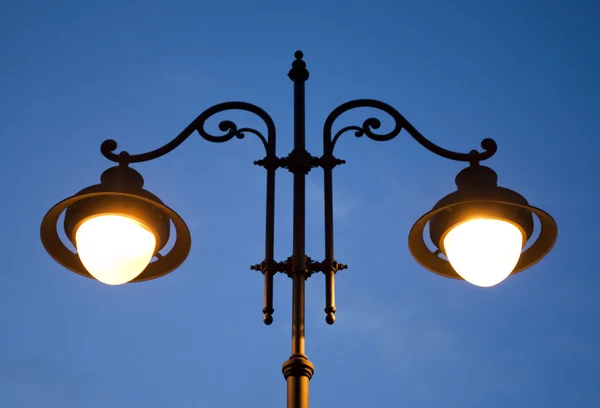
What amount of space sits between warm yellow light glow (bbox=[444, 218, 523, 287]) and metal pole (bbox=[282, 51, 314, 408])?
3.10 feet

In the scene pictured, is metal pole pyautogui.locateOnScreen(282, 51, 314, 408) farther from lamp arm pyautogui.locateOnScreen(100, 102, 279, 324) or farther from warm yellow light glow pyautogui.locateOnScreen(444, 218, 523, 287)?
warm yellow light glow pyautogui.locateOnScreen(444, 218, 523, 287)

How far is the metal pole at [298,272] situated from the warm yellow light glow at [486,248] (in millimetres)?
944

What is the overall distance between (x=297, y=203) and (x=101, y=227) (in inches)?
45.6

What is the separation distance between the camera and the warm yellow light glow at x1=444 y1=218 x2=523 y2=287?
16.5 feet

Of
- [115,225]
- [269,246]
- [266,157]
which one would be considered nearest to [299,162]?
[266,157]

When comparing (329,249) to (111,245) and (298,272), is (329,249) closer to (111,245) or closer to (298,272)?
(298,272)

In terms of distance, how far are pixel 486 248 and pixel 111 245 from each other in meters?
2.20

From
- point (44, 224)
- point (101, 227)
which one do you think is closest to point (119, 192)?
point (101, 227)

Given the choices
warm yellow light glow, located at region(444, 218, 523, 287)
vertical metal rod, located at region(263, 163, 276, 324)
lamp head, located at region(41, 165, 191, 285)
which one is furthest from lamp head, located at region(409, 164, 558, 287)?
lamp head, located at region(41, 165, 191, 285)

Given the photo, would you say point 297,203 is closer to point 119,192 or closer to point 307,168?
point 307,168

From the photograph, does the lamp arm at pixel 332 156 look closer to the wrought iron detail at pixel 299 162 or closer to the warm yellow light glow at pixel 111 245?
the wrought iron detail at pixel 299 162

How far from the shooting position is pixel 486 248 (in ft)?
16.5

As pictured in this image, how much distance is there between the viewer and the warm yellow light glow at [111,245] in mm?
4996

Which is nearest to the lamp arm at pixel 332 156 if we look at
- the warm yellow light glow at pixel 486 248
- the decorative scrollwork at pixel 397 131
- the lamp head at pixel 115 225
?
the decorative scrollwork at pixel 397 131
